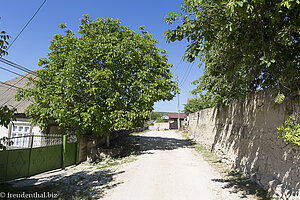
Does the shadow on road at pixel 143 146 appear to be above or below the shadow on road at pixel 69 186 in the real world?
above

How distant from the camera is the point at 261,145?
6.30 meters

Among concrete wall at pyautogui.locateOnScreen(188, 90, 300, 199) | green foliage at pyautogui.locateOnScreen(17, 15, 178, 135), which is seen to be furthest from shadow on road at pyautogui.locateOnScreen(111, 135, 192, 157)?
concrete wall at pyautogui.locateOnScreen(188, 90, 300, 199)

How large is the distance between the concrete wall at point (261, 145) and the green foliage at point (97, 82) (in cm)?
494

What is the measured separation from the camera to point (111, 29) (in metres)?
13.4

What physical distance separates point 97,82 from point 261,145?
8193 millimetres

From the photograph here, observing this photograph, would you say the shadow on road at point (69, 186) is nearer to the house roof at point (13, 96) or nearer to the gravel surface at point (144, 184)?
the gravel surface at point (144, 184)

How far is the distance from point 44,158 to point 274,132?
9.19m

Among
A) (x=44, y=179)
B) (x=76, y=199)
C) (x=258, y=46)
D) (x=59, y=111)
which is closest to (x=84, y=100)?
(x=59, y=111)

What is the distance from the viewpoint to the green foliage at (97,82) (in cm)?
1094

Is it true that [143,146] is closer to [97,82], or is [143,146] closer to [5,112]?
[97,82]

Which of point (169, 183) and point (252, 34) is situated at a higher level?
point (252, 34)

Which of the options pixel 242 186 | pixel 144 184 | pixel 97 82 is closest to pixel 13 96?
pixel 97 82

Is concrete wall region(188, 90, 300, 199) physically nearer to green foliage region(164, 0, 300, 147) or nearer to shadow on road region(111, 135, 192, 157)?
green foliage region(164, 0, 300, 147)

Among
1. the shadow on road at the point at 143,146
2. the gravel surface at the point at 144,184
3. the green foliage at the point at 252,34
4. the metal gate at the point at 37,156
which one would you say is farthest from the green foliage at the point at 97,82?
the green foliage at the point at 252,34
